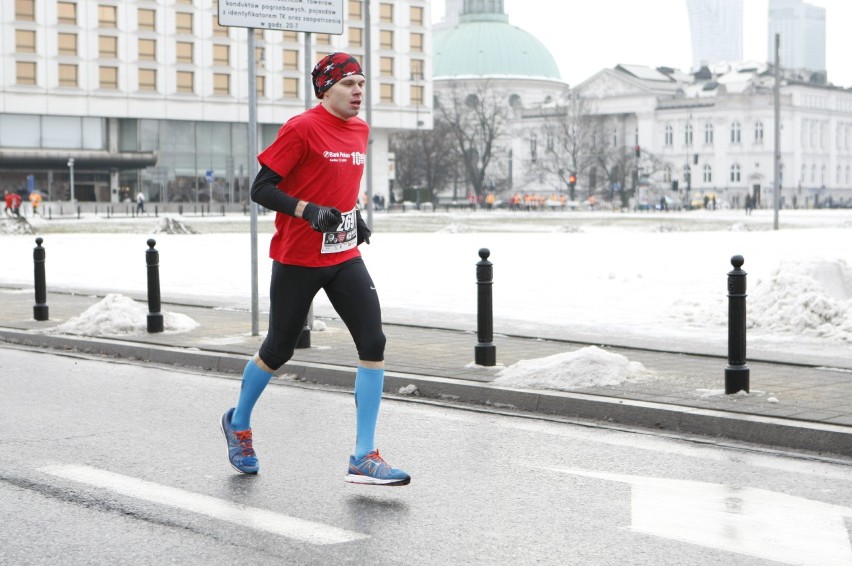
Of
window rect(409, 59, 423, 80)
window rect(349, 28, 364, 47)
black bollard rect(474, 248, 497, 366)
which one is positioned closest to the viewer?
black bollard rect(474, 248, 497, 366)

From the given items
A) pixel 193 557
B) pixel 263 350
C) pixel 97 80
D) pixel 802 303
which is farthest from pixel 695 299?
pixel 97 80

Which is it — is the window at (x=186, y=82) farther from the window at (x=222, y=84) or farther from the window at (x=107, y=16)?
the window at (x=107, y=16)

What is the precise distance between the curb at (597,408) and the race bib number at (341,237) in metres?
2.59

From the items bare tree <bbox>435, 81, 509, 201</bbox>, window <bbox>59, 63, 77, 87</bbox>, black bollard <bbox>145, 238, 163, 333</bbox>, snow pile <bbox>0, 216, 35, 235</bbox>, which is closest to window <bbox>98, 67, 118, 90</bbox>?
window <bbox>59, 63, 77, 87</bbox>

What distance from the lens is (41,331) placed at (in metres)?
12.6

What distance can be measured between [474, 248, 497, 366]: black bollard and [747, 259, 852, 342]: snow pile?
360 cm

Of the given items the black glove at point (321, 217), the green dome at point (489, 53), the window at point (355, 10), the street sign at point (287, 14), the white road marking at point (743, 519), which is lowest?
the white road marking at point (743, 519)

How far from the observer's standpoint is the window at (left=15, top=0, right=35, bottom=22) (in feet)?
276

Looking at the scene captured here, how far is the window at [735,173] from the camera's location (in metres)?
140

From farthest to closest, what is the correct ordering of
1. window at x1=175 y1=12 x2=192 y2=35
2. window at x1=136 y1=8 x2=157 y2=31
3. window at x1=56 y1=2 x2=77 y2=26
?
window at x1=175 y1=12 x2=192 y2=35 < window at x1=136 y1=8 x2=157 y2=31 < window at x1=56 y1=2 x2=77 y2=26

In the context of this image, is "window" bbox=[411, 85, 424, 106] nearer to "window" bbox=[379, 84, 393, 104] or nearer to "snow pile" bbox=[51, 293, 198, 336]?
"window" bbox=[379, 84, 393, 104]

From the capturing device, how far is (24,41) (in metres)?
84.3

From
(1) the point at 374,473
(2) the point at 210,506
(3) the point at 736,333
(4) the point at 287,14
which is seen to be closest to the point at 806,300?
(3) the point at 736,333

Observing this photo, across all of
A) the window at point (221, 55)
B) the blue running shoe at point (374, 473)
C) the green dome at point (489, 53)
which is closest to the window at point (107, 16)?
the window at point (221, 55)
